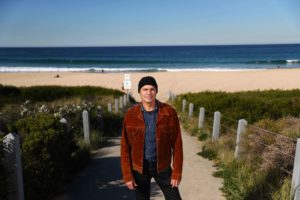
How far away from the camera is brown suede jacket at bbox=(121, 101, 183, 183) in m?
3.58

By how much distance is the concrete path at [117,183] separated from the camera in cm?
543

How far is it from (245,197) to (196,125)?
253 inches

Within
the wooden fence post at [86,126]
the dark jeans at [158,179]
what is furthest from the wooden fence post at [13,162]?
the wooden fence post at [86,126]

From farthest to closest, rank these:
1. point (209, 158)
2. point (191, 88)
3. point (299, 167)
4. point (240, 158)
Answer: point (191, 88) → point (209, 158) → point (240, 158) → point (299, 167)

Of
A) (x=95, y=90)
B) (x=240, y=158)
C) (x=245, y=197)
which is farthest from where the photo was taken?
(x=95, y=90)

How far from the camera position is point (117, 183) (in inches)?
237

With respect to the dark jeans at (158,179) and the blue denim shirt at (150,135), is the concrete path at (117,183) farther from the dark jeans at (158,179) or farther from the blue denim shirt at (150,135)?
the blue denim shirt at (150,135)

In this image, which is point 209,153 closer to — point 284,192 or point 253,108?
point 284,192

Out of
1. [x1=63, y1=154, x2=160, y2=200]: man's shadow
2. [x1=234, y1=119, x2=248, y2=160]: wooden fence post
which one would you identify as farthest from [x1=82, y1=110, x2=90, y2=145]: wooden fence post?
[x1=234, y1=119, x2=248, y2=160]: wooden fence post

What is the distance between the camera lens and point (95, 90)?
23.0 metres

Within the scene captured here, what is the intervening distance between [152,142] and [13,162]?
1.68m

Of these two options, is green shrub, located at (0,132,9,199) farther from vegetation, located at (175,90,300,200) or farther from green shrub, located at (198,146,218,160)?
green shrub, located at (198,146,218,160)

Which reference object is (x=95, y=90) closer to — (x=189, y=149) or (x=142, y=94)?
(x=189, y=149)

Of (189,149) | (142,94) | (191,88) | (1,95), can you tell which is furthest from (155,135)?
(191,88)
